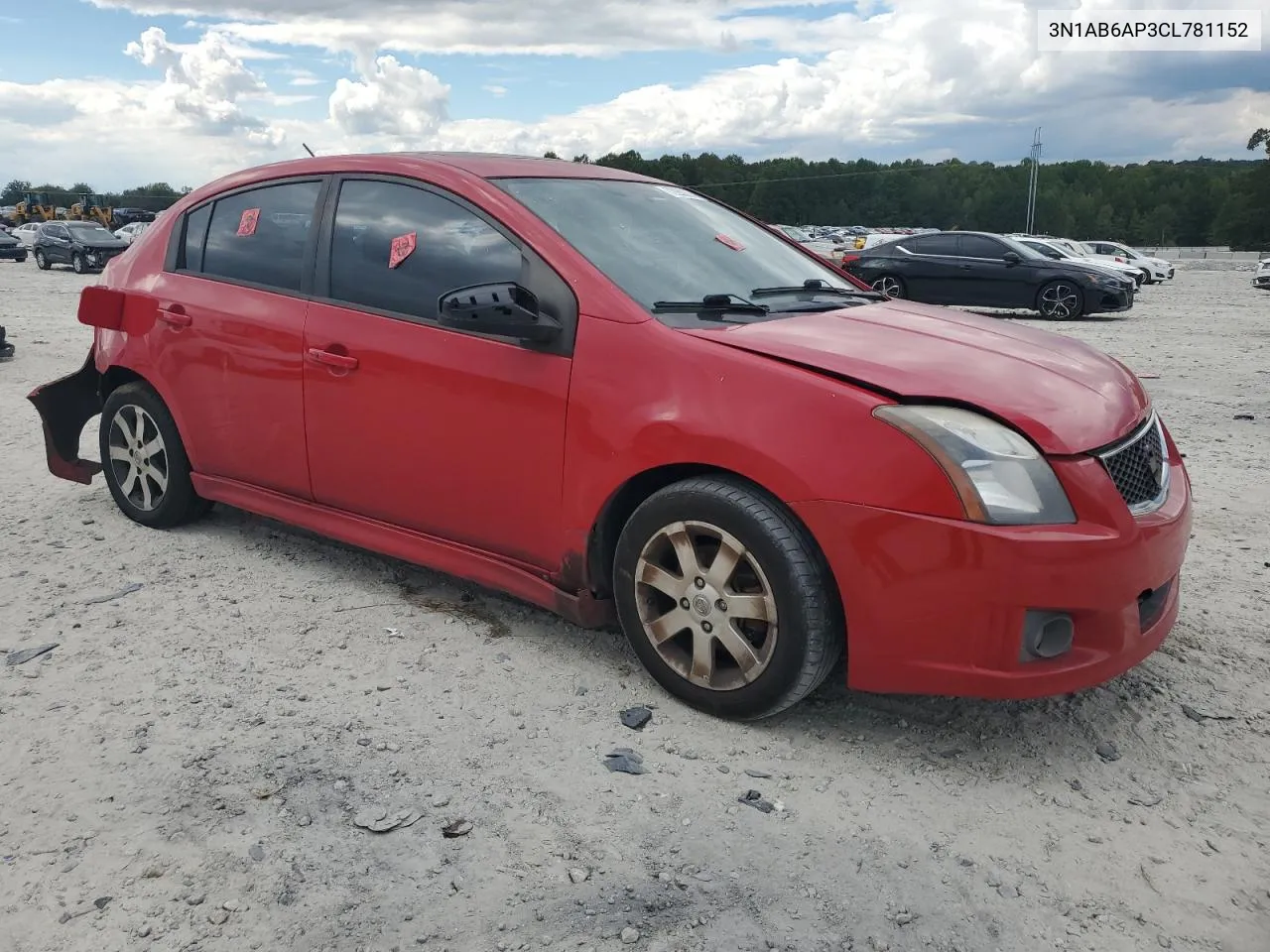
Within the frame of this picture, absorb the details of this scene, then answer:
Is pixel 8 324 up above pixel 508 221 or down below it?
below

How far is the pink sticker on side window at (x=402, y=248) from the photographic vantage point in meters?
3.81

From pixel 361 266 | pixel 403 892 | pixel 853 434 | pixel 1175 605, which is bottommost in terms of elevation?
pixel 403 892

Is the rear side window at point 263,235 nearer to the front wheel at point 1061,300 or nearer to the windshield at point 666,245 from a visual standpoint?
the windshield at point 666,245

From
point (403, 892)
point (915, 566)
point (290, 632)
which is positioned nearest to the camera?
point (403, 892)

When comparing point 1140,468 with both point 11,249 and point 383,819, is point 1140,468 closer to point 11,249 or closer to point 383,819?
point 383,819

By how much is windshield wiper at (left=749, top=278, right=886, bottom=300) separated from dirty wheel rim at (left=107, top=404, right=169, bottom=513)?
110 inches

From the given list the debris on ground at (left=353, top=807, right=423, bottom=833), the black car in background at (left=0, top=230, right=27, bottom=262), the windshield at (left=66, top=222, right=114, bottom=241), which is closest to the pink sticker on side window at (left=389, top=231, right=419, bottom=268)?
the debris on ground at (left=353, top=807, right=423, bottom=833)

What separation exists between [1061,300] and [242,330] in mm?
15810

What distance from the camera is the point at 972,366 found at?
3.10m

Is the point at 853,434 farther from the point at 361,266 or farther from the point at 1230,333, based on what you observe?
the point at 1230,333

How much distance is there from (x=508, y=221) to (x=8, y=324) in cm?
1392

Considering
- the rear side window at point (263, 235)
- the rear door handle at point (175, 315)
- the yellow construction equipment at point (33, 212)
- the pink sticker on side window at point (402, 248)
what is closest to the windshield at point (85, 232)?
the yellow construction equipment at point (33, 212)

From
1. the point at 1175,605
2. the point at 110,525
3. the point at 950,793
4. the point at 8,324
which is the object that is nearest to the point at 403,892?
the point at 950,793

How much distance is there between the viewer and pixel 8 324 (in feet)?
48.3
